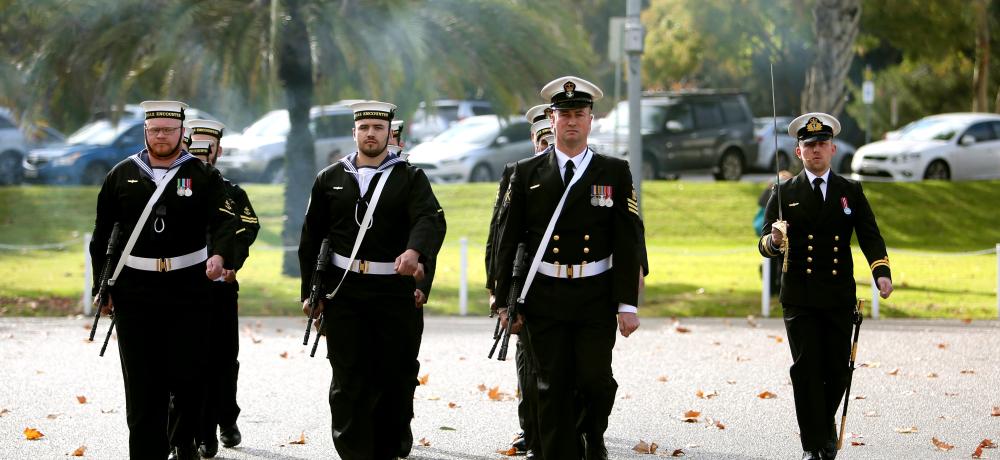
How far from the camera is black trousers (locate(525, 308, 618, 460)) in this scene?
691 centimetres

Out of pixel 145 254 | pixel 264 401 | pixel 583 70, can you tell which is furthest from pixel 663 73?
pixel 145 254

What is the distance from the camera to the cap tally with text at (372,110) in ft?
24.6

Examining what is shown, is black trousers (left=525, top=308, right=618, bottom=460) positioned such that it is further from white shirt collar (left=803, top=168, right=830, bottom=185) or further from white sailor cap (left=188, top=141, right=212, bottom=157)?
white sailor cap (left=188, top=141, right=212, bottom=157)

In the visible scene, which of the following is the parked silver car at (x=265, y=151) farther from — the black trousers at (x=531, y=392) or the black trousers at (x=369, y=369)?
the black trousers at (x=531, y=392)

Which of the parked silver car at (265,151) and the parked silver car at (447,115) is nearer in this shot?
the parked silver car at (265,151)

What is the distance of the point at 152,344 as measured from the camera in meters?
7.43

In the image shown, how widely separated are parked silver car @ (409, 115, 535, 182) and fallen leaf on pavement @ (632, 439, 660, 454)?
18.6m

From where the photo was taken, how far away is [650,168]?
28359mm

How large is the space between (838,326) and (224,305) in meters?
3.52

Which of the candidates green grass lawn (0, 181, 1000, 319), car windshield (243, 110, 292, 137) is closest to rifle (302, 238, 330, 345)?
green grass lawn (0, 181, 1000, 319)

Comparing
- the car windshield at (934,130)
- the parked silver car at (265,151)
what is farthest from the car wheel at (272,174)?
the car windshield at (934,130)

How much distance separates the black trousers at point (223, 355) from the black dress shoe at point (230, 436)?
1.2 inches

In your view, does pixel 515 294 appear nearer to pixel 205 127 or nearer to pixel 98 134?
pixel 205 127

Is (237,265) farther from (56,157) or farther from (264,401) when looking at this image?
(56,157)
